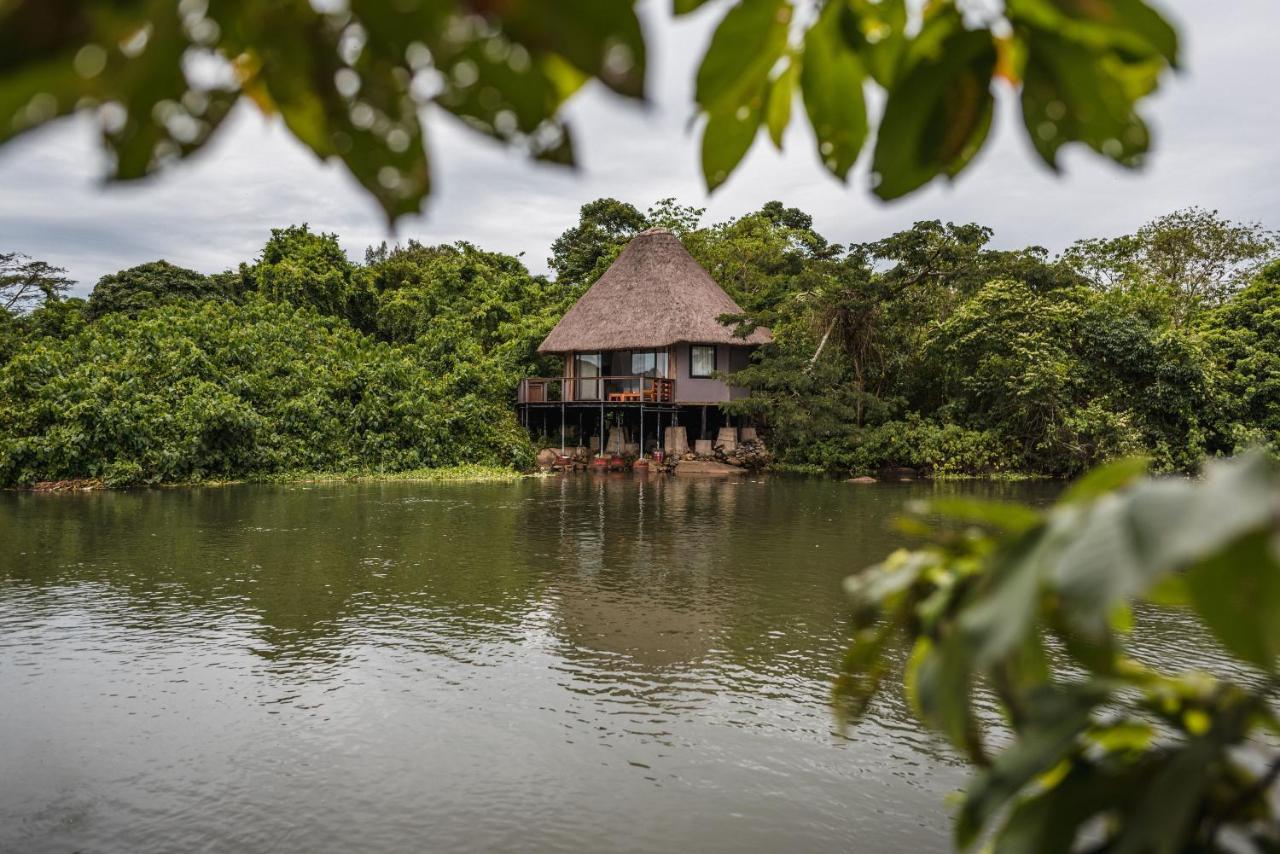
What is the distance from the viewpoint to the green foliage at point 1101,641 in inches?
16.7

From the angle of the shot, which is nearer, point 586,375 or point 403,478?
point 403,478

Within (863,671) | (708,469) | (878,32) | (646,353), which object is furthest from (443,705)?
(646,353)

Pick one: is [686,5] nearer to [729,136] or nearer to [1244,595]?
[729,136]

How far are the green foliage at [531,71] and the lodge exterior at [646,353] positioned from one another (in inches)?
865

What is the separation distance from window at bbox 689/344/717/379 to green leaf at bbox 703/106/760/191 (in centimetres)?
2349

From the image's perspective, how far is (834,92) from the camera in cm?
88

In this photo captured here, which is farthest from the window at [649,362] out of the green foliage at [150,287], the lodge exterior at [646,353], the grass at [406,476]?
the green foliage at [150,287]

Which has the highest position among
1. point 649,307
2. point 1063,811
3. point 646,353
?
point 649,307

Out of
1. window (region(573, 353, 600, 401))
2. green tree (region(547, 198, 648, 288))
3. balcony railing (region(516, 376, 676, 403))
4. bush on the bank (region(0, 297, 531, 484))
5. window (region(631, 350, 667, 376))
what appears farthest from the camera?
green tree (region(547, 198, 648, 288))

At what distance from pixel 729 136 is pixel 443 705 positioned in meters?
4.27

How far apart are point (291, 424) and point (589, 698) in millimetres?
17536

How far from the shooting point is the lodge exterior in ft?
78.5

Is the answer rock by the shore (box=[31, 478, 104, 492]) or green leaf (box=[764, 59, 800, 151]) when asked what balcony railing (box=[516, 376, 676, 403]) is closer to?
rock by the shore (box=[31, 478, 104, 492])

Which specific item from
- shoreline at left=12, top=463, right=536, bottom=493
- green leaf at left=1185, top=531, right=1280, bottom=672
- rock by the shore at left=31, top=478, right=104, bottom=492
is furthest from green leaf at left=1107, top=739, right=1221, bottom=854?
rock by the shore at left=31, top=478, right=104, bottom=492
